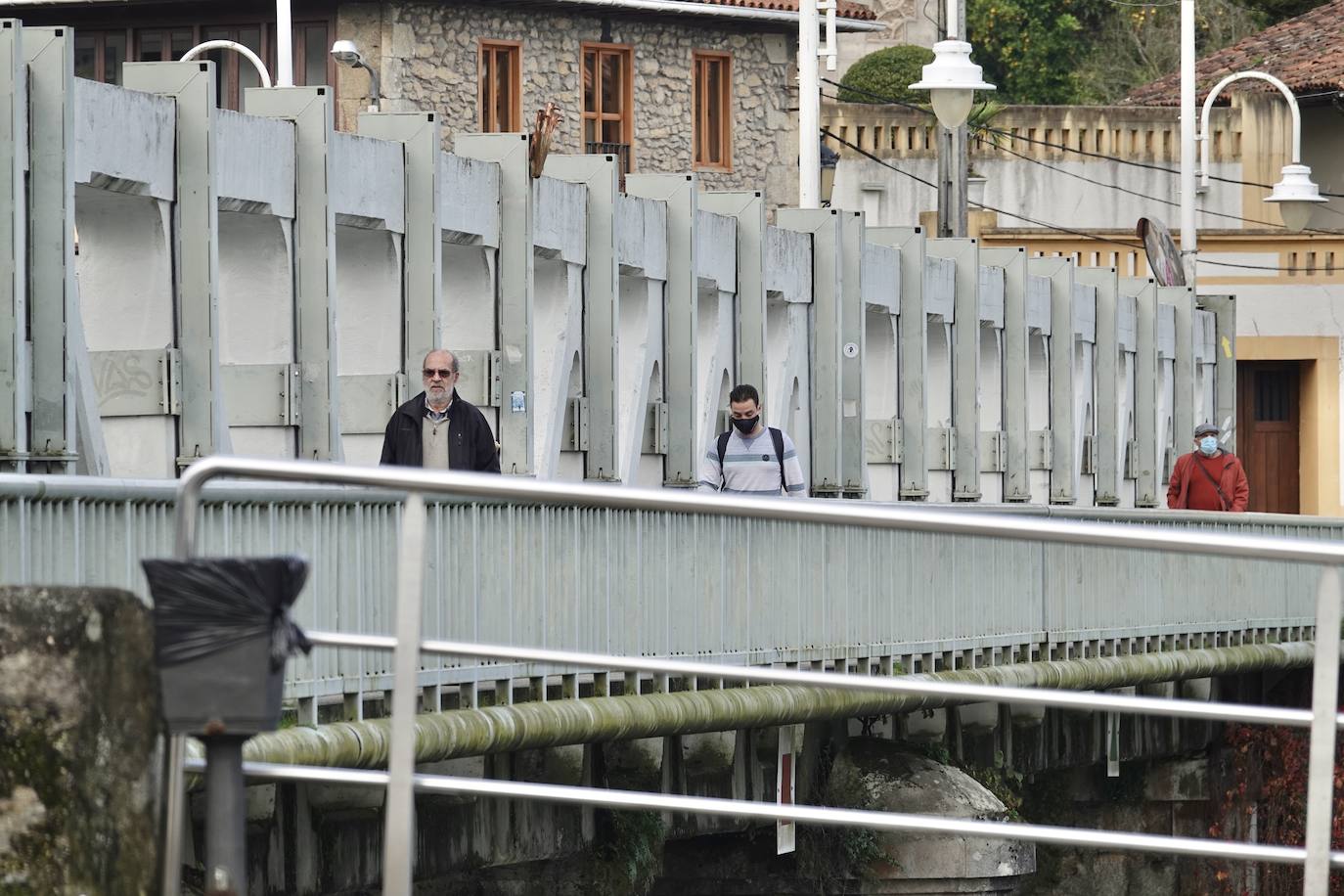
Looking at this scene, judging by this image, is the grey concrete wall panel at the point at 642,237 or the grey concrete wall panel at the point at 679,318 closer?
the grey concrete wall panel at the point at 642,237

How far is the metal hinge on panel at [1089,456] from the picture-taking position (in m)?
33.0

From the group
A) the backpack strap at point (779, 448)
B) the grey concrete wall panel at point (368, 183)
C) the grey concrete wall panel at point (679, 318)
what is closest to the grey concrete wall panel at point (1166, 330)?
the grey concrete wall panel at point (679, 318)

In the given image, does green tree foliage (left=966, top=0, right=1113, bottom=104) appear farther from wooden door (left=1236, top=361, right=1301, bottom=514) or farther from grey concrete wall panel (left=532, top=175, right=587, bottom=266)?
grey concrete wall panel (left=532, top=175, right=587, bottom=266)

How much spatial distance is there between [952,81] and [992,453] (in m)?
5.46

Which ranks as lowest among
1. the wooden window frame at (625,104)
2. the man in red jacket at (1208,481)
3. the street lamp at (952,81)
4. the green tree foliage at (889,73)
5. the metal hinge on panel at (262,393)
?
the man in red jacket at (1208,481)

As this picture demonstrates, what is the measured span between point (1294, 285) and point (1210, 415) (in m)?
9.52

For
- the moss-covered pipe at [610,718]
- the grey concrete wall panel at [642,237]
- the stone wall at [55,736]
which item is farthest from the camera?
the grey concrete wall panel at [642,237]

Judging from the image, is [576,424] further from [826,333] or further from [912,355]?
[912,355]

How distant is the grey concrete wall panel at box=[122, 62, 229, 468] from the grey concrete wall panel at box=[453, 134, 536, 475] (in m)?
3.65

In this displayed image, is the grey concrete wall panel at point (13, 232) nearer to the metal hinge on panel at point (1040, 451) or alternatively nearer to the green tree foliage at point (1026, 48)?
the metal hinge on panel at point (1040, 451)

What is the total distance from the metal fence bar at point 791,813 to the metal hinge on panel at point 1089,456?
2675cm

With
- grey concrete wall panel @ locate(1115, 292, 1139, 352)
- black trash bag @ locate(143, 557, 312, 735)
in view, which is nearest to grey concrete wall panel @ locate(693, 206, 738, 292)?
grey concrete wall panel @ locate(1115, 292, 1139, 352)

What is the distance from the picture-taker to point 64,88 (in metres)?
13.5

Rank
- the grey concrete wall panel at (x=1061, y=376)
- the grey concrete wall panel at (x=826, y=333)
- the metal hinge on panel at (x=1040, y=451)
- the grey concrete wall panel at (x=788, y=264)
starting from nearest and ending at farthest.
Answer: the grey concrete wall panel at (x=788, y=264), the grey concrete wall panel at (x=826, y=333), the metal hinge on panel at (x=1040, y=451), the grey concrete wall panel at (x=1061, y=376)
